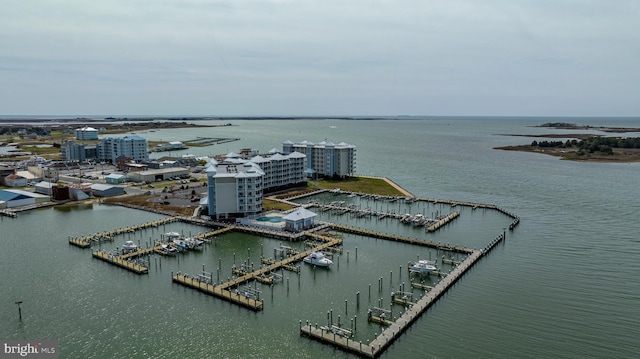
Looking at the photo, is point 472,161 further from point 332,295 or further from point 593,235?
point 332,295

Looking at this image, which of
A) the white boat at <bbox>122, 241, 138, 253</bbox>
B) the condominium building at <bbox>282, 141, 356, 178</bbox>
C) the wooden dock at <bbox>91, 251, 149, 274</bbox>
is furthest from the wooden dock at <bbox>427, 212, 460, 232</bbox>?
the white boat at <bbox>122, 241, 138, 253</bbox>

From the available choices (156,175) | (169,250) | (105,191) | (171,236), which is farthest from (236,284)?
(156,175)

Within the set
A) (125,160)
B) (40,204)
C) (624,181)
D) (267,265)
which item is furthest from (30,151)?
(624,181)

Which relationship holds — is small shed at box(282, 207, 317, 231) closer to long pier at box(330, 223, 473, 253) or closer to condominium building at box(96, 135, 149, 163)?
long pier at box(330, 223, 473, 253)

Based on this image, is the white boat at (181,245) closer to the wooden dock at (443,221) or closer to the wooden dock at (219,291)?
the wooden dock at (219,291)

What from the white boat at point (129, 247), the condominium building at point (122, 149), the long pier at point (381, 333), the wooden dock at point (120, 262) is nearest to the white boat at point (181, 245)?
the white boat at point (129, 247)

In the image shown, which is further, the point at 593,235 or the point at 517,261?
the point at 593,235

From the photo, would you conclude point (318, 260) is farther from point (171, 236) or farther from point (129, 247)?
point (129, 247)
